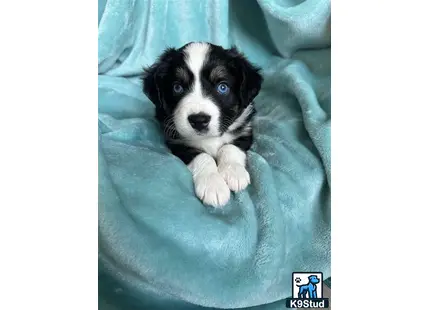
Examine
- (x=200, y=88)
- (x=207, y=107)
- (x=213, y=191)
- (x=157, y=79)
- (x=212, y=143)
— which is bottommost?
(x=213, y=191)

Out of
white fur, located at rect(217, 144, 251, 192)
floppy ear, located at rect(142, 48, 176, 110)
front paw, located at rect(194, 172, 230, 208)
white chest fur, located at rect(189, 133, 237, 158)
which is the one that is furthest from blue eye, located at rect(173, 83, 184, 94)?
front paw, located at rect(194, 172, 230, 208)

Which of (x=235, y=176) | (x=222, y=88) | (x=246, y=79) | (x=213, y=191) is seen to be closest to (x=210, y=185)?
(x=213, y=191)

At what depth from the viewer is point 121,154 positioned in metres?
2.73

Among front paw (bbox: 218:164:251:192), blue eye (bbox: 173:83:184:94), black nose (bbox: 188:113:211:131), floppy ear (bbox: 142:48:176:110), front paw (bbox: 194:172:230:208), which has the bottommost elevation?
front paw (bbox: 194:172:230:208)

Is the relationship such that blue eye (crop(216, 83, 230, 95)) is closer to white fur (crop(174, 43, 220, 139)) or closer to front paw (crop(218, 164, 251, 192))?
white fur (crop(174, 43, 220, 139))

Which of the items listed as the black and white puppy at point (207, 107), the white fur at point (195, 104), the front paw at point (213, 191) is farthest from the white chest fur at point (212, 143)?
the front paw at point (213, 191)

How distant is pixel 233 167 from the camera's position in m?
2.78

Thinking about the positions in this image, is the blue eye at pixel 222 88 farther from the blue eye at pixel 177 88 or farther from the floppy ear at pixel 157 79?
the floppy ear at pixel 157 79

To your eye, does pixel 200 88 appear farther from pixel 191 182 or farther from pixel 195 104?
pixel 191 182

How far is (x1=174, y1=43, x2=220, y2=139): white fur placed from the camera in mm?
2744

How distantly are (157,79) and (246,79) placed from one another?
55cm

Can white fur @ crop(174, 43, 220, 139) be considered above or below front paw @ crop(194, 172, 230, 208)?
above

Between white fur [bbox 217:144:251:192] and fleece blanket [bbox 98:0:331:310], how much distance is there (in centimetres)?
5

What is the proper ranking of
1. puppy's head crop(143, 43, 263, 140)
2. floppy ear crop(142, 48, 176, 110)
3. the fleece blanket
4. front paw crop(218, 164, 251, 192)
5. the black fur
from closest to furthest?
the fleece blanket
front paw crop(218, 164, 251, 192)
puppy's head crop(143, 43, 263, 140)
the black fur
floppy ear crop(142, 48, 176, 110)
